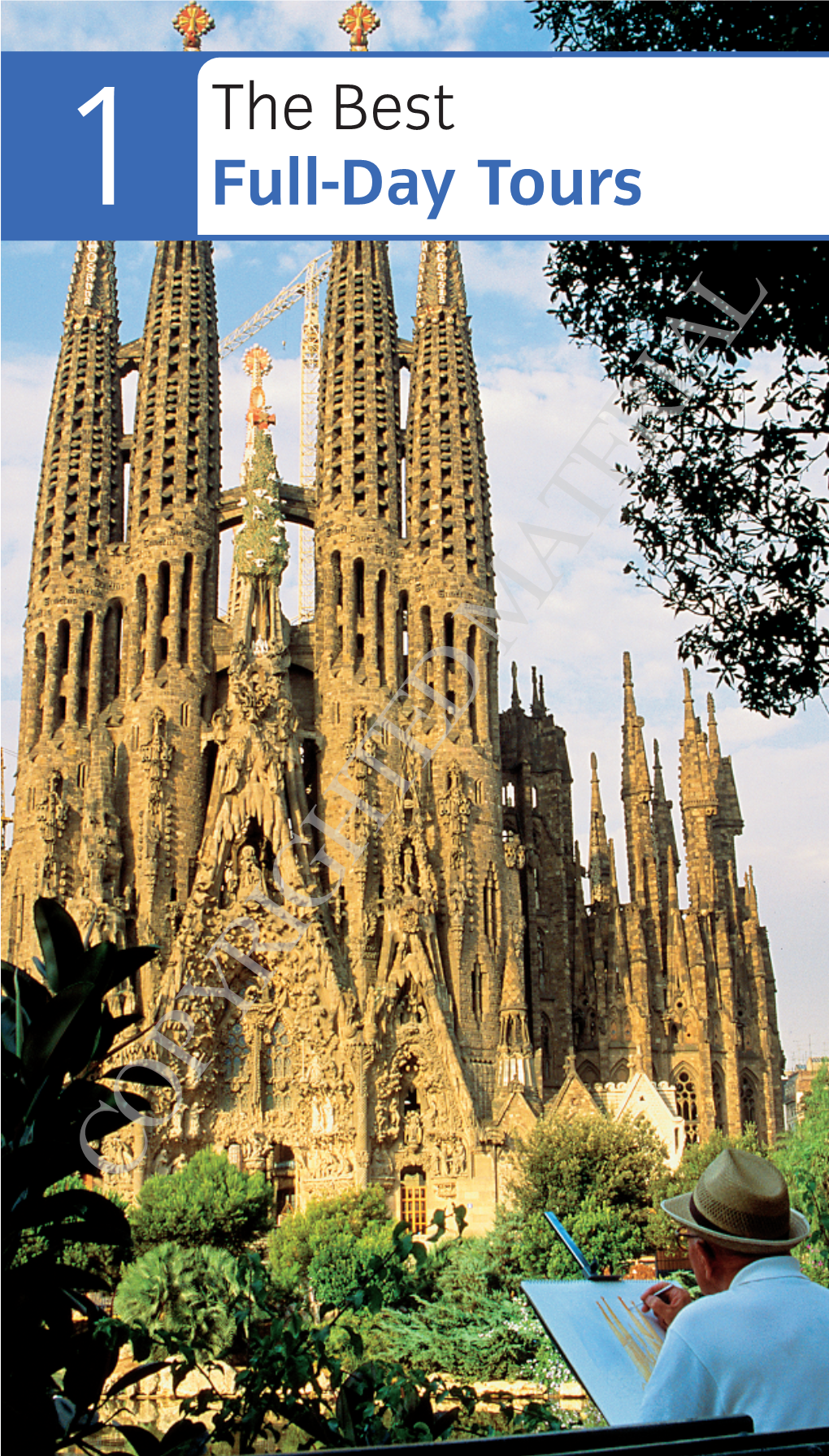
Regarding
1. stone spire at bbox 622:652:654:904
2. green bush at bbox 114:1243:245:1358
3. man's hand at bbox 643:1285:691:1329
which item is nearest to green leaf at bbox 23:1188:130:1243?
man's hand at bbox 643:1285:691:1329

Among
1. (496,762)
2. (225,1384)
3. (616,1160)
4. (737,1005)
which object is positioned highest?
(496,762)

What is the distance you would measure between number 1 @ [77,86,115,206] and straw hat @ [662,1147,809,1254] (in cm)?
707

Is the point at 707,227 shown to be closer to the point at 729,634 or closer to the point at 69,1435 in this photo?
the point at 729,634

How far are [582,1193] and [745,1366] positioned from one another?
2285 centimetres

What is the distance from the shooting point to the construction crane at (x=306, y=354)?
44094 mm

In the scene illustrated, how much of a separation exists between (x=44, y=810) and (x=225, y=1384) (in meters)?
14.3

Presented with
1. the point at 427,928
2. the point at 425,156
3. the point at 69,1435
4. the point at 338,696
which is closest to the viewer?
the point at 69,1435

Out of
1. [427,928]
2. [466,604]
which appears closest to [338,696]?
[466,604]

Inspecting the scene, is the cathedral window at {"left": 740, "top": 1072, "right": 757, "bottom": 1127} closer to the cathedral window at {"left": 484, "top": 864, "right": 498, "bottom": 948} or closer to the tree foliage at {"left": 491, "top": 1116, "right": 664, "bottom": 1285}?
the cathedral window at {"left": 484, "top": 864, "right": 498, "bottom": 948}

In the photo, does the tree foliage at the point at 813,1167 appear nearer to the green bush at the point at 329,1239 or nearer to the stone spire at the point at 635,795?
the green bush at the point at 329,1239

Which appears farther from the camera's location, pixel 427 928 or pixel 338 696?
pixel 338 696

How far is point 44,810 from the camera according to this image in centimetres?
3127

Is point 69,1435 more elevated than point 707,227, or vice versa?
point 707,227

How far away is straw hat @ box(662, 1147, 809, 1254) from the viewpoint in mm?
3439
